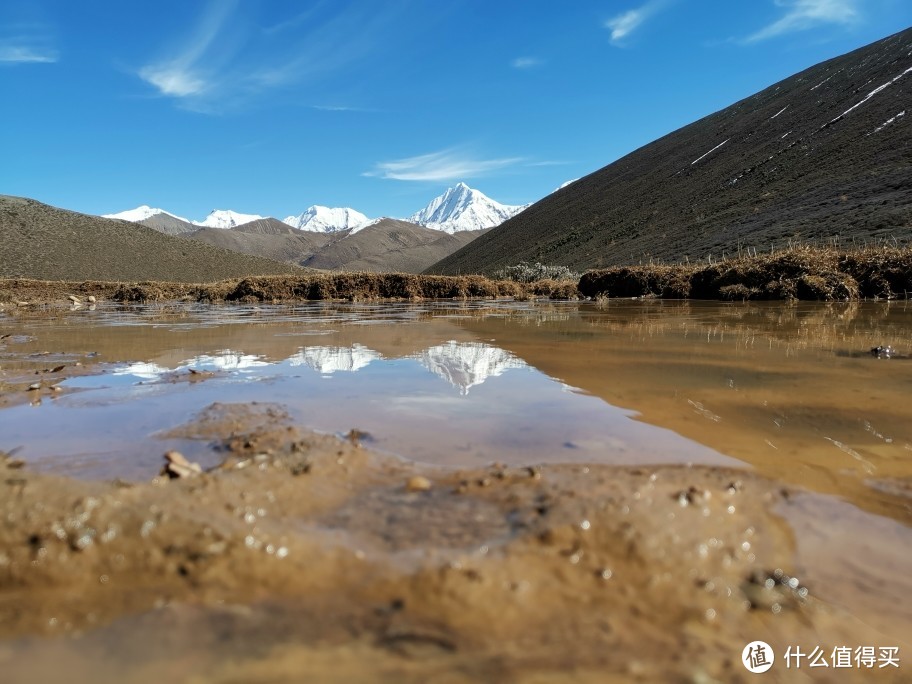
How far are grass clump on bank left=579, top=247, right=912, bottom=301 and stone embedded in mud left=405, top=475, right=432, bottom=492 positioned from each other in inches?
591

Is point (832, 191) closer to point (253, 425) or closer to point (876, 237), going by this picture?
point (876, 237)

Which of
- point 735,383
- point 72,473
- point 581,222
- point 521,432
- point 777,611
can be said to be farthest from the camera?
point 581,222

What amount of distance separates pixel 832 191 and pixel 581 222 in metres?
28.5

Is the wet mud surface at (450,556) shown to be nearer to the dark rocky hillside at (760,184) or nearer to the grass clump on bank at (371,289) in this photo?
the grass clump on bank at (371,289)

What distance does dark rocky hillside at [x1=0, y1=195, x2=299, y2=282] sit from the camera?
5569 cm

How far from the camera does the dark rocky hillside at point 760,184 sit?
26672mm

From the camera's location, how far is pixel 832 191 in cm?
2958

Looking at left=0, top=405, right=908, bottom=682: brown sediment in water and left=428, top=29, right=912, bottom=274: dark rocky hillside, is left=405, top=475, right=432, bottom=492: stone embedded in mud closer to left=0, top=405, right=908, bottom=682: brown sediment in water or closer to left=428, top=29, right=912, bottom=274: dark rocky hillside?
left=0, top=405, right=908, bottom=682: brown sediment in water

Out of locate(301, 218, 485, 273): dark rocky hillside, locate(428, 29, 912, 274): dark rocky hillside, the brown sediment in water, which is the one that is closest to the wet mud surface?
the brown sediment in water

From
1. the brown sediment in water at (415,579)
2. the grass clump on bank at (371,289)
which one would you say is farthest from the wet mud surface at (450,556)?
the grass clump on bank at (371,289)

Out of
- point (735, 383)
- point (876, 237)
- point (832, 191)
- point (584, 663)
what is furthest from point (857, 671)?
point (832, 191)

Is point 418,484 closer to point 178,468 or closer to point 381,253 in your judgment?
point 178,468

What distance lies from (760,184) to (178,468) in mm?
45368

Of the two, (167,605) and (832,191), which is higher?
(832,191)
